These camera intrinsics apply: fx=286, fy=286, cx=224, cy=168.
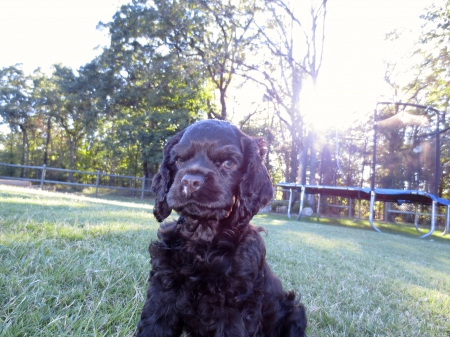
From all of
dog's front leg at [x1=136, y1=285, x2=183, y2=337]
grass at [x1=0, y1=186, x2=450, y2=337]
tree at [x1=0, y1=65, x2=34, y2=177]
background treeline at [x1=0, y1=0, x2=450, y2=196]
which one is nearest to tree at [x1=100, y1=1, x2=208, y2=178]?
background treeline at [x1=0, y1=0, x2=450, y2=196]

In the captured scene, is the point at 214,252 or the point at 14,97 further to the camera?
the point at 14,97

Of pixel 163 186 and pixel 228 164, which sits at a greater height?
pixel 228 164

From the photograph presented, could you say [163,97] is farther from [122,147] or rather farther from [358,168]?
[358,168]

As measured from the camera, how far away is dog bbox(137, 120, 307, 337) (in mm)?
1694

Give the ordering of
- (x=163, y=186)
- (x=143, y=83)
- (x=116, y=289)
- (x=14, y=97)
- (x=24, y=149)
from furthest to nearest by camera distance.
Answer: (x=24, y=149)
(x=14, y=97)
(x=143, y=83)
(x=163, y=186)
(x=116, y=289)

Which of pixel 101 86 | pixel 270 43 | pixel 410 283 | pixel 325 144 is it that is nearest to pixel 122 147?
pixel 101 86

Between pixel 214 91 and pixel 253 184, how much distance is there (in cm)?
3003

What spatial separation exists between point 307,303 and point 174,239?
155 centimetres

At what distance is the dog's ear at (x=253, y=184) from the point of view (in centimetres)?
210

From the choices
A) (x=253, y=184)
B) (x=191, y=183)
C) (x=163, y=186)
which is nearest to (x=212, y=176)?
(x=191, y=183)

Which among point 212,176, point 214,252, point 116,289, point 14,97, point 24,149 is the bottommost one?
point 116,289

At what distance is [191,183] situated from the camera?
1816 millimetres

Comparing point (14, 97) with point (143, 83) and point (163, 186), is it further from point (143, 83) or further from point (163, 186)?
point (163, 186)

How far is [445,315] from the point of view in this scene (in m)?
2.83
